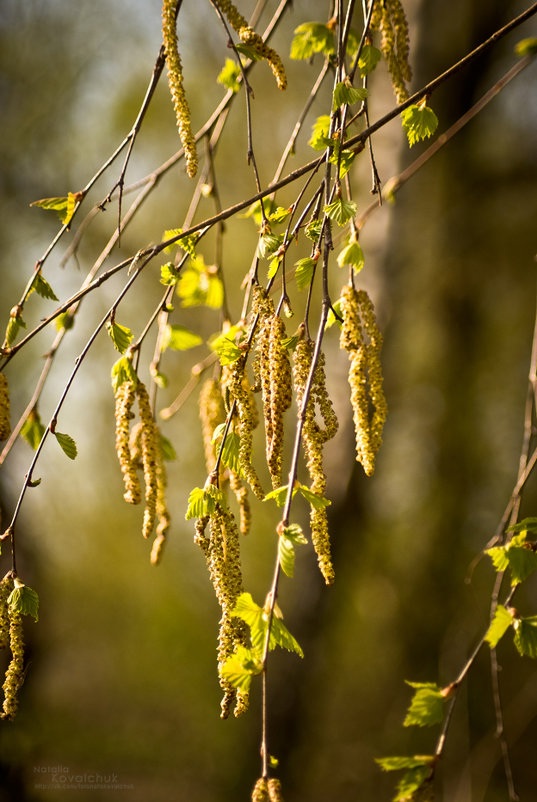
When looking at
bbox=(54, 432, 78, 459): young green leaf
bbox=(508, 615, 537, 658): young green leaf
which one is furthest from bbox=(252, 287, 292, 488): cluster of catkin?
bbox=(508, 615, 537, 658): young green leaf

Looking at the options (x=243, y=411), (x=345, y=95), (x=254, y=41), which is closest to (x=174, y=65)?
(x=254, y=41)

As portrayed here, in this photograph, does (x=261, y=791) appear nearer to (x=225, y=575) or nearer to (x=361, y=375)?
(x=225, y=575)

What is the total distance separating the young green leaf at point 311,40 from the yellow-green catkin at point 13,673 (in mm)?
808

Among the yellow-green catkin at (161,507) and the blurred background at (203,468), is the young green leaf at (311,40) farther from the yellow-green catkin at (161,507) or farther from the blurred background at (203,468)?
the blurred background at (203,468)

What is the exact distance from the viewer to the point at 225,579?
0.68 metres

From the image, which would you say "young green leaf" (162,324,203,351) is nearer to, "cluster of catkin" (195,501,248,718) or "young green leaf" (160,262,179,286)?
"young green leaf" (160,262,179,286)

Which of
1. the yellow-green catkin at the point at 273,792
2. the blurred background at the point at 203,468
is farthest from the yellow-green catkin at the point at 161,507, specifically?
the blurred background at the point at 203,468

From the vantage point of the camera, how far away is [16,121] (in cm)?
299

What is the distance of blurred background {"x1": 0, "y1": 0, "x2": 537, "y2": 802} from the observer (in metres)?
2.90

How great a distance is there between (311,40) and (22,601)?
32.1 inches

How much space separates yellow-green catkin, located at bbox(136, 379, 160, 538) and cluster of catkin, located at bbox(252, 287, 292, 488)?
0.73 ft

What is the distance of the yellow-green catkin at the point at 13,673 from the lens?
2.31ft

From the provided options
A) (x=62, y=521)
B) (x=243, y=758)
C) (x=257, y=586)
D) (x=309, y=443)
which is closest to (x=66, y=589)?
(x=62, y=521)

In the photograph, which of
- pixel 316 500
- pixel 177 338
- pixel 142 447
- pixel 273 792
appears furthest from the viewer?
pixel 177 338
